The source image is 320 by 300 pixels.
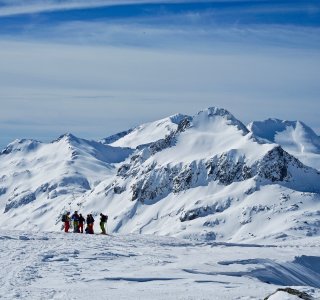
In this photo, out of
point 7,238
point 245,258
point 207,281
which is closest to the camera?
point 207,281

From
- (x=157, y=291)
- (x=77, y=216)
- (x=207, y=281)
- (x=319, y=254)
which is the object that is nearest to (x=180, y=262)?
(x=207, y=281)

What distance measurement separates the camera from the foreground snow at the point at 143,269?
973 inches

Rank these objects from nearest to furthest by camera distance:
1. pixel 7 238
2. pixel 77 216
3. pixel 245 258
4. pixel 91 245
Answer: pixel 245 258, pixel 91 245, pixel 7 238, pixel 77 216

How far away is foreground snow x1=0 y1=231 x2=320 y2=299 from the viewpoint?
24.7m

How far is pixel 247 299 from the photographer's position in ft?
76.7

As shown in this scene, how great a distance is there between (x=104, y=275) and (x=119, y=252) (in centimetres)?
863

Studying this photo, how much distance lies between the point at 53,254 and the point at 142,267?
556cm

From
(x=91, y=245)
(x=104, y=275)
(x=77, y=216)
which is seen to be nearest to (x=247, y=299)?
(x=104, y=275)

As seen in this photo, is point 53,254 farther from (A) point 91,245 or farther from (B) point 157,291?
(B) point 157,291

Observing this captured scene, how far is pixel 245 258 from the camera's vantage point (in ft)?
120

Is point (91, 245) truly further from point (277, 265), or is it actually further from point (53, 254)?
point (277, 265)

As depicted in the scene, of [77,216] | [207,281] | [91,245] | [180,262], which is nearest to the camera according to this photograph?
[207,281]

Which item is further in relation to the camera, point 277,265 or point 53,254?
point 277,265

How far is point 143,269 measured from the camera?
3097 cm
